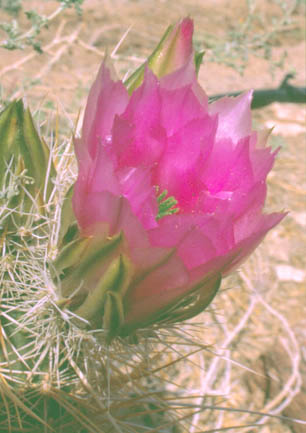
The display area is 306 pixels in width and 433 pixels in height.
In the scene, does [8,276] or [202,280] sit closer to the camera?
[202,280]

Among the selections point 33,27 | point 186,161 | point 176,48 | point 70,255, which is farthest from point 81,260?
point 33,27

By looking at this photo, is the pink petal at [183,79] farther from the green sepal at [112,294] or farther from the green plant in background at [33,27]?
the green plant in background at [33,27]

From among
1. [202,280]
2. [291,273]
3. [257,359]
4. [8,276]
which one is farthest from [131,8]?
[202,280]

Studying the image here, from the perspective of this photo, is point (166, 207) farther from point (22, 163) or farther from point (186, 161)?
point (22, 163)

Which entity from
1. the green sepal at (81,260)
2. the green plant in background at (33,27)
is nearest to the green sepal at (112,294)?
the green sepal at (81,260)

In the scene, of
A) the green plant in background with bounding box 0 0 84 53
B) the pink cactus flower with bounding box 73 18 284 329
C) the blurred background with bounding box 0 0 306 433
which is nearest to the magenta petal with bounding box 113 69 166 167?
the pink cactus flower with bounding box 73 18 284 329

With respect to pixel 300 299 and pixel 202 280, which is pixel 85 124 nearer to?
pixel 202 280
